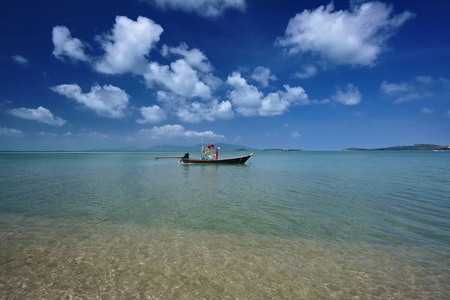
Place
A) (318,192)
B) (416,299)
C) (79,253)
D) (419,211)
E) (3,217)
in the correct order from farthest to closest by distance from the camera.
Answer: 1. (318,192)
2. (419,211)
3. (3,217)
4. (79,253)
5. (416,299)

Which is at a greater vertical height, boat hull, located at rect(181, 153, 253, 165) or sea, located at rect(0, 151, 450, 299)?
boat hull, located at rect(181, 153, 253, 165)

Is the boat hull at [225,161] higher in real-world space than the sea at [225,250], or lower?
higher

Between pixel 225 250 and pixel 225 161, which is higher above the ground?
pixel 225 161

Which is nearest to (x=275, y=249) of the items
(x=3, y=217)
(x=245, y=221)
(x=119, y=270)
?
(x=245, y=221)

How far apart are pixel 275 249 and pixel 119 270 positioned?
4.95 m

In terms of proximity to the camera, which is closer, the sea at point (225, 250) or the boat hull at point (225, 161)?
the sea at point (225, 250)

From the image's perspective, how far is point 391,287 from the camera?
5586 millimetres

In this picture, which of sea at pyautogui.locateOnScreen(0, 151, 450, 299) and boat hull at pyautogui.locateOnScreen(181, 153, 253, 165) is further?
boat hull at pyautogui.locateOnScreen(181, 153, 253, 165)

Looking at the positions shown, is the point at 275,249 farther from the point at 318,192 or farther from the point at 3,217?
the point at 3,217

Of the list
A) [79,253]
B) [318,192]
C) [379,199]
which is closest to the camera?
[79,253]

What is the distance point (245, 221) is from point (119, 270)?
5.99 metres

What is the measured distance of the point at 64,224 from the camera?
33.6 ft

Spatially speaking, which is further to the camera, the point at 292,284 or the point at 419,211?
the point at 419,211

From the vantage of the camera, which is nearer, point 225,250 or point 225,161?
point 225,250
